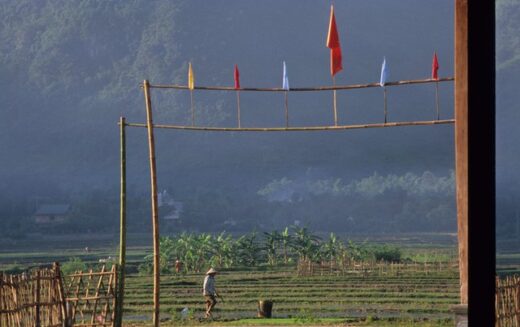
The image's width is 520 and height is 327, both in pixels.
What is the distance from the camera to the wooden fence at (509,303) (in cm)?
1554

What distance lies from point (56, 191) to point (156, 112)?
1109 inches

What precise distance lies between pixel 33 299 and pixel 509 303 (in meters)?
Answer: 6.10

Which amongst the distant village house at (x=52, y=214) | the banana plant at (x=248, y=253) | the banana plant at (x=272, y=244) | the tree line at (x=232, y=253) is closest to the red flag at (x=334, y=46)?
the banana plant at (x=272, y=244)

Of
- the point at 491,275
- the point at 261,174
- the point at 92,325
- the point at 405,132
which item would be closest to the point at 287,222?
the point at 261,174

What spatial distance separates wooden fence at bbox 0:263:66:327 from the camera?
49.8 ft

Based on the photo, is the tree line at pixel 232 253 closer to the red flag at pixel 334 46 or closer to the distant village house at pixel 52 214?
the red flag at pixel 334 46

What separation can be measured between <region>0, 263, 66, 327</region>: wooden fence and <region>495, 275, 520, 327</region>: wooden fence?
221 inches

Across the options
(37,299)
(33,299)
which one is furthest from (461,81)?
(33,299)

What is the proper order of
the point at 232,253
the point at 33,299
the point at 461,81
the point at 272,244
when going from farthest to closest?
the point at 232,253
the point at 272,244
the point at 33,299
the point at 461,81

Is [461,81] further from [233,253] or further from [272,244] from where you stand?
[233,253]

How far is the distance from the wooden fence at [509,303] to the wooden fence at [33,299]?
5618 millimetres

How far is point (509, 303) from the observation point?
15695mm

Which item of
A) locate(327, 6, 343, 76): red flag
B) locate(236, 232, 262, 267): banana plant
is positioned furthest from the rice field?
locate(327, 6, 343, 76): red flag

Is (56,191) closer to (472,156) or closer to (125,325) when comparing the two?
(125,325)
